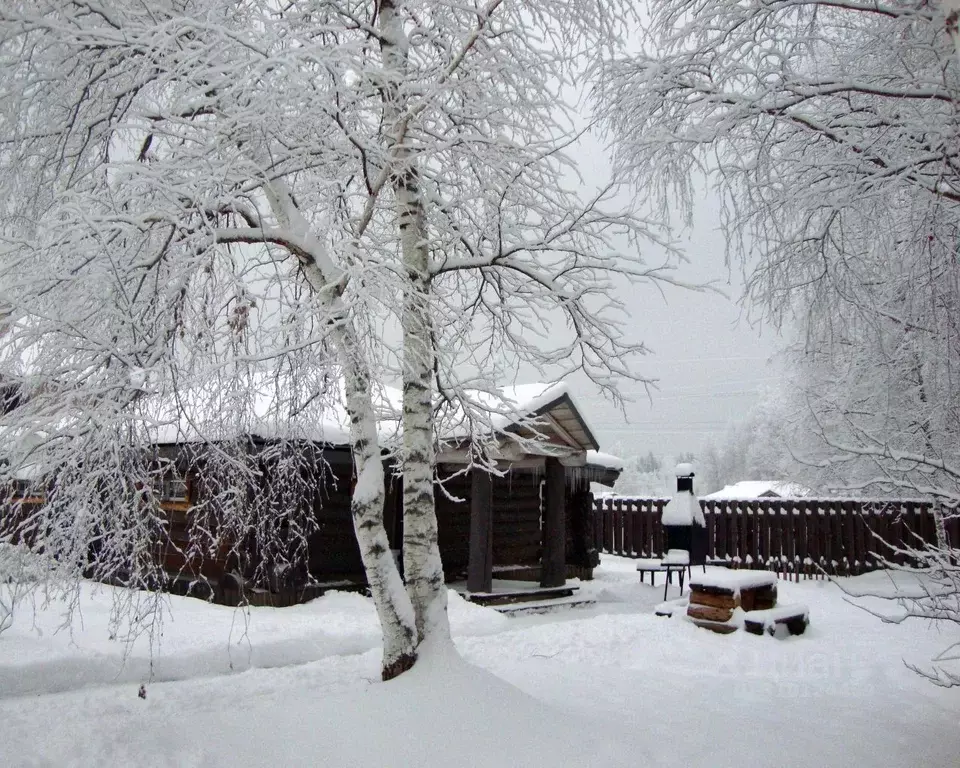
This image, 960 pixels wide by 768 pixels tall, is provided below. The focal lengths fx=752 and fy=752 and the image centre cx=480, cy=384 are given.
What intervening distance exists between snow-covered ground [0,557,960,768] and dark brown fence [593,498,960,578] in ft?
20.0

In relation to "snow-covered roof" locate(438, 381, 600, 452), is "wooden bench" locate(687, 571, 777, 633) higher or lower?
lower

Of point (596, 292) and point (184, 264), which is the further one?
point (596, 292)

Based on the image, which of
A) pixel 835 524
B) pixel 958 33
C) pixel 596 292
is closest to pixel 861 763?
pixel 596 292

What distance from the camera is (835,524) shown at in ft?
53.4

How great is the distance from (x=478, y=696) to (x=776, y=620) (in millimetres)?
5570

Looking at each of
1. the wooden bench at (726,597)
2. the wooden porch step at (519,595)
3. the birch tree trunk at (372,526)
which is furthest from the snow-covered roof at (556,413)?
the birch tree trunk at (372,526)

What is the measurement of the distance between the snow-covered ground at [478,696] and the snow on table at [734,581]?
633mm

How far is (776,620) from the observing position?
922 cm

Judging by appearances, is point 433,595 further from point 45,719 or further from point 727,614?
point 727,614

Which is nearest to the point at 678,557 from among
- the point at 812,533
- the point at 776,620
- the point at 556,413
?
the point at 556,413

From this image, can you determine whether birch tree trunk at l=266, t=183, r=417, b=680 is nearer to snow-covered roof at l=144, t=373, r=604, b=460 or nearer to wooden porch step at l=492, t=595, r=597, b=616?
snow-covered roof at l=144, t=373, r=604, b=460

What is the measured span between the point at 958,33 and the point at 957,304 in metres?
3.86

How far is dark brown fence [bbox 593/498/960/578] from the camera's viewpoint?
1591cm

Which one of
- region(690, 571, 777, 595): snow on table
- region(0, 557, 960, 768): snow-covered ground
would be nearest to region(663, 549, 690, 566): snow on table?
region(0, 557, 960, 768): snow-covered ground
